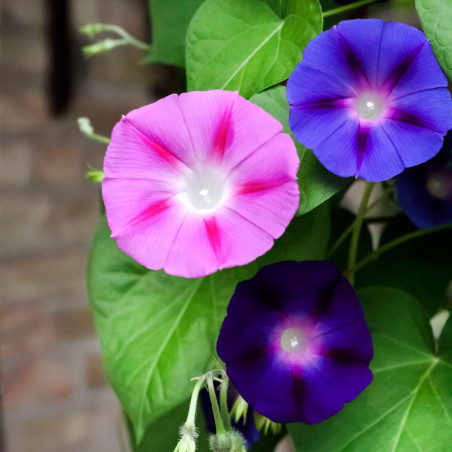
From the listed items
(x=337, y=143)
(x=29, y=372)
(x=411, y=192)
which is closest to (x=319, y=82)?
(x=337, y=143)

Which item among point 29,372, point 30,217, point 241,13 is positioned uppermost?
point 30,217

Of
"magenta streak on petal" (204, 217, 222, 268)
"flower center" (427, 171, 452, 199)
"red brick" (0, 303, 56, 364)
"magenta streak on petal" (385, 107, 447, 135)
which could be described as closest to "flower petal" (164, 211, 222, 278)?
"magenta streak on petal" (204, 217, 222, 268)

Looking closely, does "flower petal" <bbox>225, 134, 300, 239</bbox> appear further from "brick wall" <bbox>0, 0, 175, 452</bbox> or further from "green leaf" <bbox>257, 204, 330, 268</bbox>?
"brick wall" <bbox>0, 0, 175, 452</bbox>

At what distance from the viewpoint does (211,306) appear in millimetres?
360

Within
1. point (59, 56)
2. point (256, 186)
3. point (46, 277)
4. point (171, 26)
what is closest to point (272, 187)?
point (256, 186)

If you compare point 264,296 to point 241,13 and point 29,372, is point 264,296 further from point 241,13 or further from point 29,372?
point 29,372

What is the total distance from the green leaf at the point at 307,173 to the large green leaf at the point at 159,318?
0.06m

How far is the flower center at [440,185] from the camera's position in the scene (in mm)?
401

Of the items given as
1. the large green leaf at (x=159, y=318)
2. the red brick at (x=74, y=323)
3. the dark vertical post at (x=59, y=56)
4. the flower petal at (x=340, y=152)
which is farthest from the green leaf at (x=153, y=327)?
the red brick at (x=74, y=323)

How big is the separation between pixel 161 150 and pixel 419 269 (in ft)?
0.78

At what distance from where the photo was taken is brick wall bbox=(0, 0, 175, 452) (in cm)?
95

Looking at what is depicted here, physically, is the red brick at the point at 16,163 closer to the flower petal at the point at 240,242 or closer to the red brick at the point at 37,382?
the red brick at the point at 37,382

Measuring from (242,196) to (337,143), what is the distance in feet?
0.17

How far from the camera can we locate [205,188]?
30cm
